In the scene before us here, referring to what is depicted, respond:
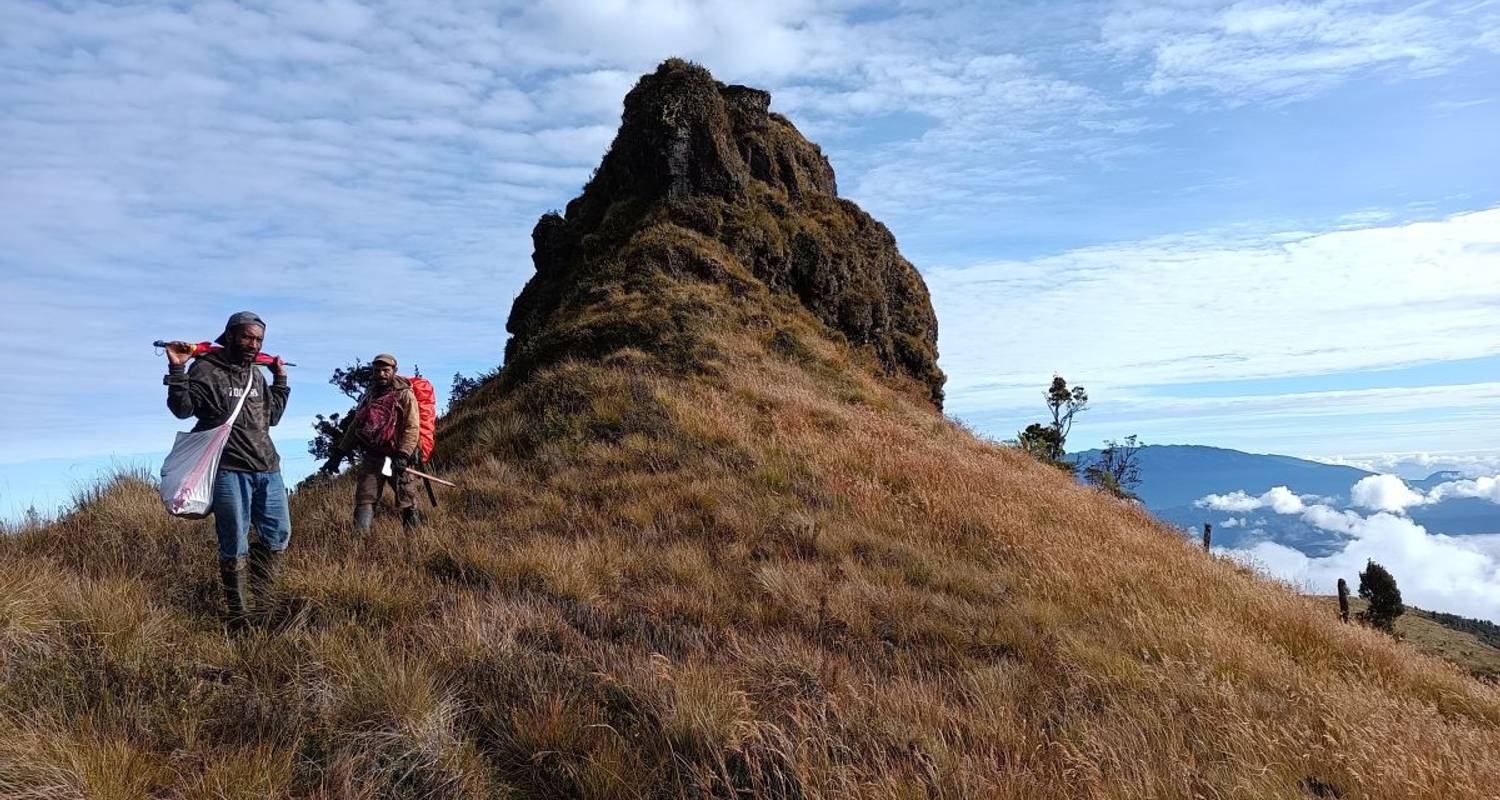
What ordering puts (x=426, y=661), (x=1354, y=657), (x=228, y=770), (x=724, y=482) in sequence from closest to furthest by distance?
(x=228, y=770) → (x=426, y=661) → (x=1354, y=657) → (x=724, y=482)

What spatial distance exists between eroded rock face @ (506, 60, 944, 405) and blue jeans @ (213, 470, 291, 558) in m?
12.2

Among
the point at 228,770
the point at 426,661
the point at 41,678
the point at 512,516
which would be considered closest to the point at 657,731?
the point at 426,661

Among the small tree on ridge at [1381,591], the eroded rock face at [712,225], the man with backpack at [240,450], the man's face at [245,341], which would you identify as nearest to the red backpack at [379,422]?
the man with backpack at [240,450]

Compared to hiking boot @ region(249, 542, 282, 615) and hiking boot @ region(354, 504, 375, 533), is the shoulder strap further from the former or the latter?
hiking boot @ region(354, 504, 375, 533)

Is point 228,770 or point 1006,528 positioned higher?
point 1006,528

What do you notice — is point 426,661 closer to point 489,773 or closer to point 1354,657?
point 489,773

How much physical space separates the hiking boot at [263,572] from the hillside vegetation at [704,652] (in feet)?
0.42

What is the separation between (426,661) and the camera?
4.11m

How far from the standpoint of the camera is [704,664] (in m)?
4.27

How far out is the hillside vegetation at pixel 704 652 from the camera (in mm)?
3283

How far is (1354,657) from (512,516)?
24.1 feet

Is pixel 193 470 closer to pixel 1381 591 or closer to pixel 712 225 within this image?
pixel 712 225

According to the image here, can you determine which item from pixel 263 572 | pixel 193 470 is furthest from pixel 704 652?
pixel 193 470

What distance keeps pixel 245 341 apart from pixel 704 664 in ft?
13.4
